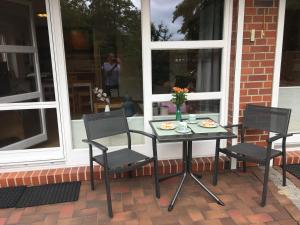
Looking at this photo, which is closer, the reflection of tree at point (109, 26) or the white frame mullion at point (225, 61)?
the white frame mullion at point (225, 61)

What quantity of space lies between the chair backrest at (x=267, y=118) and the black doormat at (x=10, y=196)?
8.37 feet

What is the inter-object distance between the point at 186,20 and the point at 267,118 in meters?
1.46

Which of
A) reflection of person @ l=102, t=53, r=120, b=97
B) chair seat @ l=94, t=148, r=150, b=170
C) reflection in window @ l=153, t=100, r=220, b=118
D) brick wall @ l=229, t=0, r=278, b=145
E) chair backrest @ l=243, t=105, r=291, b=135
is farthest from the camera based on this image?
reflection of person @ l=102, t=53, r=120, b=97

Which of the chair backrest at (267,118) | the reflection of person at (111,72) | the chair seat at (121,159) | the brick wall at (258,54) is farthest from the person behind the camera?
the reflection of person at (111,72)

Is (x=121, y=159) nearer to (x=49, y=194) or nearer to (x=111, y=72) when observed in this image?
(x=49, y=194)

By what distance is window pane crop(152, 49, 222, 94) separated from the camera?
3078 mm

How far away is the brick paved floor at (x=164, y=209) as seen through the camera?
230cm

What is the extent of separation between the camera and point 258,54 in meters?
2.93

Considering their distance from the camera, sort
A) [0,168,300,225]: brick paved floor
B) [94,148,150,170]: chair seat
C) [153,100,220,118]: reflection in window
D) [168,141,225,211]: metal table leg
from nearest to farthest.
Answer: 1. [0,168,300,225]: brick paved floor
2. [94,148,150,170]: chair seat
3. [168,141,225,211]: metal table leg
4. [153,100,220,118]: reflection in window

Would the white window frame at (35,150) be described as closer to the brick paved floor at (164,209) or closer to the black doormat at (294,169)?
the brick paved floor at (164,209)

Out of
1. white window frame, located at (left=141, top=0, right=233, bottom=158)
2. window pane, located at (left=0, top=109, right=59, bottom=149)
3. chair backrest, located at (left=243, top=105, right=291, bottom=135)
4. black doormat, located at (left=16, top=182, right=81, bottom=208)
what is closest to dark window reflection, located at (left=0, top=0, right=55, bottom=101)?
window pane, located at (left=0, top=109, right=59, bottom=149)

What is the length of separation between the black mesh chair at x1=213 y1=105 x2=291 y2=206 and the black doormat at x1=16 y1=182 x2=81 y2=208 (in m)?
1.54

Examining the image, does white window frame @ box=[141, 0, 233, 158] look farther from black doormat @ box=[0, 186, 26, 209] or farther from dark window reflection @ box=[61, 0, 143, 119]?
black doormat @ box=[0, 186, 26, 209]

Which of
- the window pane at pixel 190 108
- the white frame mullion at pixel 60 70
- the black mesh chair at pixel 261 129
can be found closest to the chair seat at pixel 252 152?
the black mesh chair at pixel 261 129
